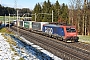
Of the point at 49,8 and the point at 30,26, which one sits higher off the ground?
the point at 49,8

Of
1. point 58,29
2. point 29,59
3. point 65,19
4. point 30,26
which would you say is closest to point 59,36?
point 58,29

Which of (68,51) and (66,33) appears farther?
(66,33)

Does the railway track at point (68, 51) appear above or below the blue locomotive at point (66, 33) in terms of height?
below

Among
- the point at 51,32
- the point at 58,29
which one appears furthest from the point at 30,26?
the point at 58,29

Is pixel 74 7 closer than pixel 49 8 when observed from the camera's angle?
Yes

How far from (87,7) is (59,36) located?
1834 centimetres

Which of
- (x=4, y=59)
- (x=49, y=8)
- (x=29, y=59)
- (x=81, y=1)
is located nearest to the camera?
(x=4, y=59)

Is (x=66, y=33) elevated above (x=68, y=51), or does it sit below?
above

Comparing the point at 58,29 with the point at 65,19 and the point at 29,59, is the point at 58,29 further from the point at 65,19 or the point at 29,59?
the point at 65,19

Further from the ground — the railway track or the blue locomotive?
the blue locomotive

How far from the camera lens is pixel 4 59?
15.0 m

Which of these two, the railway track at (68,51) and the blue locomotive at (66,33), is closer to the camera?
the railway track at (68,51)

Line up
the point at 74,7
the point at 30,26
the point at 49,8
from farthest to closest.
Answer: the point at 49,8 → the point at 30,26 → the point at 74,7

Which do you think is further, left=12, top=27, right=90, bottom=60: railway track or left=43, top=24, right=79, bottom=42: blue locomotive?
left=43, top=24, right=79, bottom=42: blue locomotive
